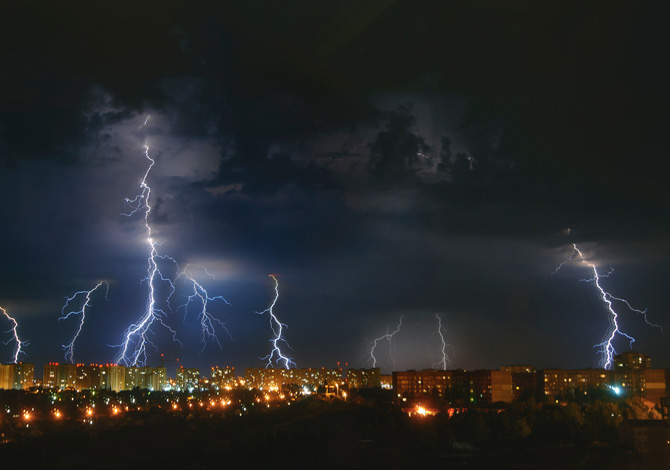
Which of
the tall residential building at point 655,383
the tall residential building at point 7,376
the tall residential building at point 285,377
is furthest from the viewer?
the tall residential building at point 285,377

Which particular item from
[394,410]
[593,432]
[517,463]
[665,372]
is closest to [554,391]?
[665,372]

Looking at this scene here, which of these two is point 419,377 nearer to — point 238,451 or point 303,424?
point 303,424

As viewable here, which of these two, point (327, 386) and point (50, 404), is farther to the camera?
point (327, 386)

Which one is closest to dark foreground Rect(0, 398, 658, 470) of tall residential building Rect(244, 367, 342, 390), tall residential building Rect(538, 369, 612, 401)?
tall residential building Rect(538, 369, 612, 401)

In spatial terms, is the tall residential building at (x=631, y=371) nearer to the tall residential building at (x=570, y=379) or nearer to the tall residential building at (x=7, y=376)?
the tall residential building at (x=570, y=379)

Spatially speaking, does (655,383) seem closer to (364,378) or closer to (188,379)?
(364,378)

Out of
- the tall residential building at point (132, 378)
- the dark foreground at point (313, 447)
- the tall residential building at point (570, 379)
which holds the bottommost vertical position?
the dark foreground at point (313, 447)

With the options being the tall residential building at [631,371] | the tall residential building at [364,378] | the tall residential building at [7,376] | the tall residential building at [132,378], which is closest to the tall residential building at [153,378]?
the tall residential building at [132,378]

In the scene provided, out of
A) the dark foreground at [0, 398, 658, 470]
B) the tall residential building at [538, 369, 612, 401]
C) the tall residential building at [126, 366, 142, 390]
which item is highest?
the tall residential building at [126, 366, 142, 390]

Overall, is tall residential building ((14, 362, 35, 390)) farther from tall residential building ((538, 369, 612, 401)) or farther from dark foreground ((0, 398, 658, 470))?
tall residential building ((538, 369, 612, 401))

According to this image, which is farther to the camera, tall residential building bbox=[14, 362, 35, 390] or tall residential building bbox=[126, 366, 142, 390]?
tall residential building bbox=[126, 366, 142, 390]

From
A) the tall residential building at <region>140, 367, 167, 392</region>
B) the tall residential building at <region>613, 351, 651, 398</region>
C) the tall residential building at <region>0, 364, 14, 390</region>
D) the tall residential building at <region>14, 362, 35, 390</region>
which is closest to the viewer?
the tall residential building at <region>613, 351, 651, 398</region>
